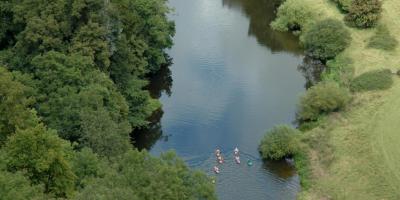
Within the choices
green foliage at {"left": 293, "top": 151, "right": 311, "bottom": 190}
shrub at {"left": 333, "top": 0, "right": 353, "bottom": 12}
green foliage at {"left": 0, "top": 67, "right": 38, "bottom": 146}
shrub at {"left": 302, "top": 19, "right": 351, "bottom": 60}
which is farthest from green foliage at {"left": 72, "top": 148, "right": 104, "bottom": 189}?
shrub at {"left": 333, "top": 0, "right": 353, "bottom": 12}

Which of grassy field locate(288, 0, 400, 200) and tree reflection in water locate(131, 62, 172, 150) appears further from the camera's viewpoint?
tree reflection in water locate(131, 62, 172, 150)

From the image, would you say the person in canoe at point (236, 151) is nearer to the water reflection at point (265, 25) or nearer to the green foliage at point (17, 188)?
the water reflection at point (265, 25)

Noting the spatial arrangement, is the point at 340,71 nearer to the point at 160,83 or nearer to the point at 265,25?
the point at 265,25

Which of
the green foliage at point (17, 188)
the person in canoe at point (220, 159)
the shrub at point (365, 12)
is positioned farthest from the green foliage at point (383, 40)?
the green foliage at point (17, 188)

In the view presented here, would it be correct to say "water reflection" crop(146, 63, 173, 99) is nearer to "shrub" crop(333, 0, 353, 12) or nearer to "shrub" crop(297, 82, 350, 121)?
"shrub" crop(297, 82, 350, 121)

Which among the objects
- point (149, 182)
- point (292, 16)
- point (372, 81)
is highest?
point (149, 182)

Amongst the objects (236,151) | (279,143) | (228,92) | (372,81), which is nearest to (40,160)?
(236,151)
